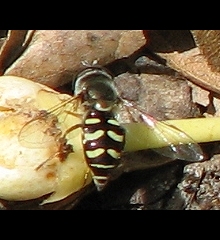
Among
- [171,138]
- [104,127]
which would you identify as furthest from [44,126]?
[171,138]

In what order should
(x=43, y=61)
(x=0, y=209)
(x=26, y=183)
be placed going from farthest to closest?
(x=43, y=61)
(x=0, y=209)
(x=26, y=183)

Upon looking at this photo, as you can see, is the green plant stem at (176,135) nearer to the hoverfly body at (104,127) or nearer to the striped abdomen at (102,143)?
the hoverfly body at (104,127)

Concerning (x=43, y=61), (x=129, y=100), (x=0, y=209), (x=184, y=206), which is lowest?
(x=184, y=206)

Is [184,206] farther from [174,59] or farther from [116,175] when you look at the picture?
[174,59]

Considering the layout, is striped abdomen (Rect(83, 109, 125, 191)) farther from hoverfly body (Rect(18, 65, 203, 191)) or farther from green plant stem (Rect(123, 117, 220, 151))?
green plant stem (Rect(123, 117, 220, 151))

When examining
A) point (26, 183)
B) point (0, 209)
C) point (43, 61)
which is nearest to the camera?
point (26, 183)

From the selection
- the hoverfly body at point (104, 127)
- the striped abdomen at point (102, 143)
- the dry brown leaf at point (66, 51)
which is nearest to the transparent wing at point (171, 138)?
the hoverfly body at point (104, 127)

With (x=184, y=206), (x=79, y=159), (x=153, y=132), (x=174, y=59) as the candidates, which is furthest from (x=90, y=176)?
(x=174, y=59)
